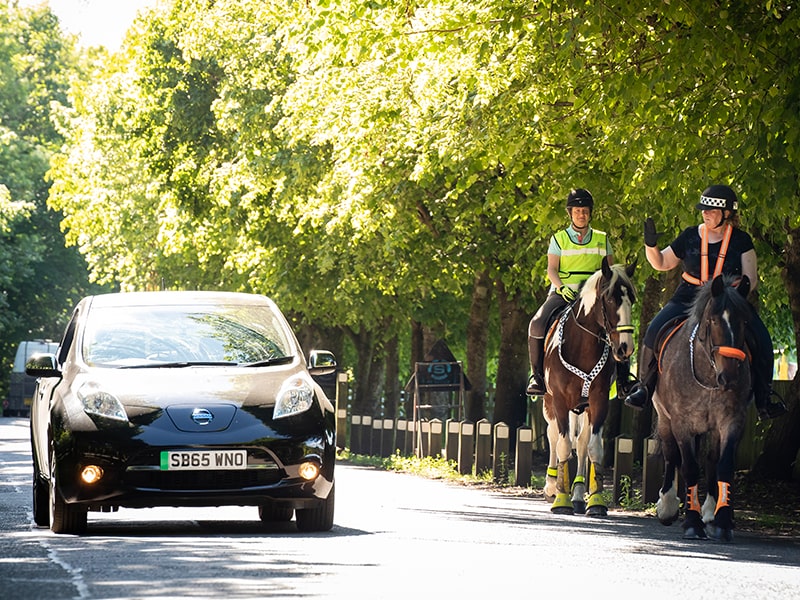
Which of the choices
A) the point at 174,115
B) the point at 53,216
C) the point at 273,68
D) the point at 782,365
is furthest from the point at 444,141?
the point at 53,216

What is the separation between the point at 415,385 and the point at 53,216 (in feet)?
149

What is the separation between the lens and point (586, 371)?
1648 cm

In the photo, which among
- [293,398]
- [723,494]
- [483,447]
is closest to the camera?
[293,398]

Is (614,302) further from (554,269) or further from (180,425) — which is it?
(180,425)

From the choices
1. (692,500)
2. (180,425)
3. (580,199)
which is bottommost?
(692,500)

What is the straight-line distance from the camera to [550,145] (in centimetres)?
2181

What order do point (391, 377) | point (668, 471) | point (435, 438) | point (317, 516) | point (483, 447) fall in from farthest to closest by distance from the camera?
point (391, 377) → point (435, 438) → point (483, 447) → point (668, 471) → point (317, 516)

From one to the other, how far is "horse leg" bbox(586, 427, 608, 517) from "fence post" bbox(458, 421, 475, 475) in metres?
9.81

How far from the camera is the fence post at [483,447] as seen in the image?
26.2m

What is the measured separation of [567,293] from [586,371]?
2.45ft

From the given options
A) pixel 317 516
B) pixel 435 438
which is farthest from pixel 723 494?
pixel 435 438

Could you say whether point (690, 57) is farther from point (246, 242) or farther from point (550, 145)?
point (246, 242)

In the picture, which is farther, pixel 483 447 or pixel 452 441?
pixel 452 441

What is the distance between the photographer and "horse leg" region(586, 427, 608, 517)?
16.6 m
